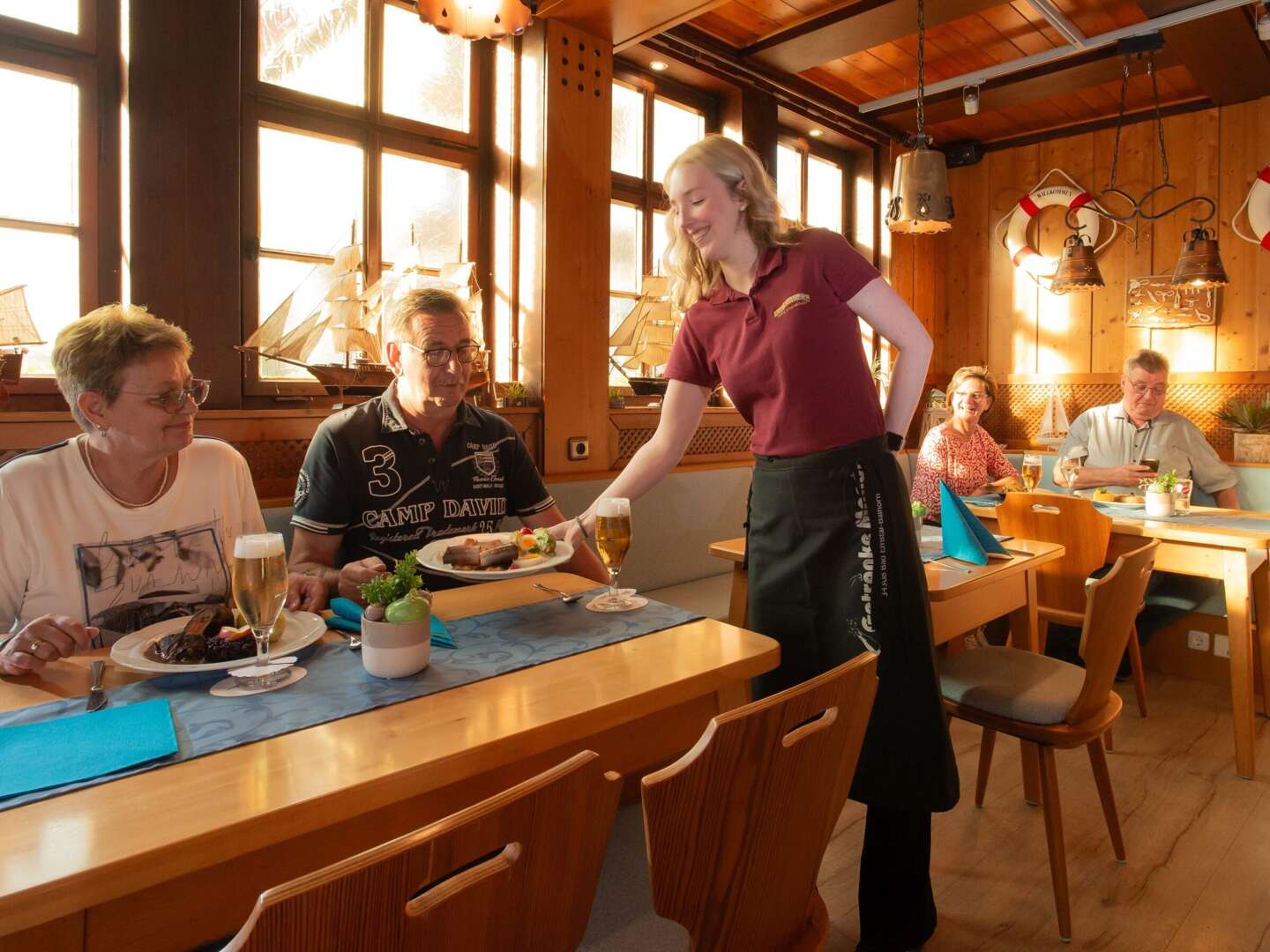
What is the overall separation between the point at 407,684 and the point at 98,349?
95cm

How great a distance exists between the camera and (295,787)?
2.85ft

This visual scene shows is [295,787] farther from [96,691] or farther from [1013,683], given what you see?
[1013,683]

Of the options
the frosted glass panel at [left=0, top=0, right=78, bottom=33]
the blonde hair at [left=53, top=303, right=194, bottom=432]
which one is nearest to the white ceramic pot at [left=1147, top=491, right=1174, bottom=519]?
the blonde hair at [left=53, top=303, right=194, bottom=432]

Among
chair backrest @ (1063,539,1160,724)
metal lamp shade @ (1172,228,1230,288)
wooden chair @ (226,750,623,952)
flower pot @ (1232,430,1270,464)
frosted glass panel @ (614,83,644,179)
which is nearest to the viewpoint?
wooden chair @ (226,750,623,952)

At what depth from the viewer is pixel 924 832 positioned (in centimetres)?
170

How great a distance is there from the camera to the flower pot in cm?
461

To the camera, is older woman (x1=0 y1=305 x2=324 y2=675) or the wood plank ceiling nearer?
older woman (x1=0 y1=305 x2=324 y2=675)

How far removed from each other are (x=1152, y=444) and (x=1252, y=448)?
122cm

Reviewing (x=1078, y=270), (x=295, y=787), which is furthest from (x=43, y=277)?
(x=1078, y=270)

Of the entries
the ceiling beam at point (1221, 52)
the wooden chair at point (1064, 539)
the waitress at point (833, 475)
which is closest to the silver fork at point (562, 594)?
the waitress at point (833, 475)

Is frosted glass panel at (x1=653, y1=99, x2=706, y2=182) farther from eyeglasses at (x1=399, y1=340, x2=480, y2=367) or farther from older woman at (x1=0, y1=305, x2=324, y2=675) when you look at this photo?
older woman at (x1=0, y1=305, x2=324, y2=675)

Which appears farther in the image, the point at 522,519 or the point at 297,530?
the point at 522,519

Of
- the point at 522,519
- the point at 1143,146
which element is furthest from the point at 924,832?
the point at 1143,146

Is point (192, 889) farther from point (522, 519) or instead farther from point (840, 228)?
point (840, 228)
